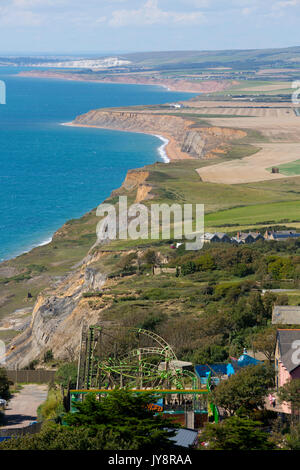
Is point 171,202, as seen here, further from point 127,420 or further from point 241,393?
point 127,420

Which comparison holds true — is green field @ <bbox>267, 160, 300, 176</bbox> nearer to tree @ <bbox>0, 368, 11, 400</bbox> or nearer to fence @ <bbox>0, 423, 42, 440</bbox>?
tree @ <bbox>0, 368, 11, 400</bbox>

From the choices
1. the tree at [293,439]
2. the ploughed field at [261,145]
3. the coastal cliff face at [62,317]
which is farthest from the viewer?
the ploughed field at [261,145]

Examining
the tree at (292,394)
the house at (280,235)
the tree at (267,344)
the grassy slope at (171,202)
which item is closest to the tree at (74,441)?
the tree at (292,394)

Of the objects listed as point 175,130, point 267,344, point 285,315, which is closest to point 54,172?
point 175,130

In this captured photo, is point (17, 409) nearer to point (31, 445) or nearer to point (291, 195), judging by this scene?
point (31, 445)

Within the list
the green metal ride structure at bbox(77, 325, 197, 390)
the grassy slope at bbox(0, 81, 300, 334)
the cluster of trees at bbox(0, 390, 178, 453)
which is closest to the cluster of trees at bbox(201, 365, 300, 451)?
the cluster of trees at bbox(0, 390, 178, 453)

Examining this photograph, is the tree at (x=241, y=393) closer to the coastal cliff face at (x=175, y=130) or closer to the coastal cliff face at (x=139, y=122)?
the coastal cliff face at (x=175, y=130)
